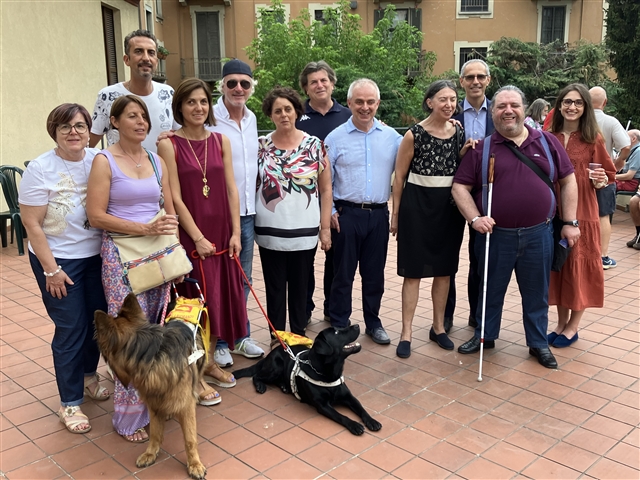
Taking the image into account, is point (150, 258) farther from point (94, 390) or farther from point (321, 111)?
point (321, 111)

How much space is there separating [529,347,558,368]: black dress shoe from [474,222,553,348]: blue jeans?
0.04 m

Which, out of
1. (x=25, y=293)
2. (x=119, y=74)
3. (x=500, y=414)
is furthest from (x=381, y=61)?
(x=500, y=414)

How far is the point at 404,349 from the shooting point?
437 cm

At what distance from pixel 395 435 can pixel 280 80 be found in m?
12.6

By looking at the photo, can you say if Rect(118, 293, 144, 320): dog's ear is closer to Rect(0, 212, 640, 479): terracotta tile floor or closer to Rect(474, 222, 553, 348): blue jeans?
Rect(0, 212, 640, 479): terracotta tile floor

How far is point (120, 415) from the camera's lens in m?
3.26

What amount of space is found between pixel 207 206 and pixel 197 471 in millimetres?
1609

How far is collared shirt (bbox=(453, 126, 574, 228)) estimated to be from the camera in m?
3.92

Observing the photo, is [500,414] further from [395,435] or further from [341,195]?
[341,195]

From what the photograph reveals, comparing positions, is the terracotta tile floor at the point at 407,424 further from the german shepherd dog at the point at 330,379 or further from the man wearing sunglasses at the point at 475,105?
the man wearing sunglasses at the point at 475,105

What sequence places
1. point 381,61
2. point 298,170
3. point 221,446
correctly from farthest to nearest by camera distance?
1. point 381,61
2. point 298,170
3. point 221,446

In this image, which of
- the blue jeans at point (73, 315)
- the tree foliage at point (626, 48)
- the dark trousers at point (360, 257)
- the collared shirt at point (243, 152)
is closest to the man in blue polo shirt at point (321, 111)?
the dark trousers at point (360, 257)

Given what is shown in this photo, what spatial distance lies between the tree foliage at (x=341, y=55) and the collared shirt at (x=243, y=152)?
924 centimetres

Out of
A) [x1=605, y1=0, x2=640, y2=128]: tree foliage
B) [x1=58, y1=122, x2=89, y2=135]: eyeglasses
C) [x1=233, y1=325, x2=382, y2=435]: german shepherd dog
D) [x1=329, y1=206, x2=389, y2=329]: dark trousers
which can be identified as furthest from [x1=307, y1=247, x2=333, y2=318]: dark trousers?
[x1=605, y1=0, x2=640, y2=128]: tree foliage
